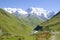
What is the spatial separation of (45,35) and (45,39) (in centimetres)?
251

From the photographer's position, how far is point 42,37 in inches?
1681

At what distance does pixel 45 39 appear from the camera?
42.0 m

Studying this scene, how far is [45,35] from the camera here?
44.4 m

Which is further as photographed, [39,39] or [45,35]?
[45,35]

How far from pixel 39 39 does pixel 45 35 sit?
12.2 feet

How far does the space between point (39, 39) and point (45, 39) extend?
1672mm

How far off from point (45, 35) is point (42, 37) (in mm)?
1936

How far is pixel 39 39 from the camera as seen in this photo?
41.1m

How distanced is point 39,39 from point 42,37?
70.6 inches

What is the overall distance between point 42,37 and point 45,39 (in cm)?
101
